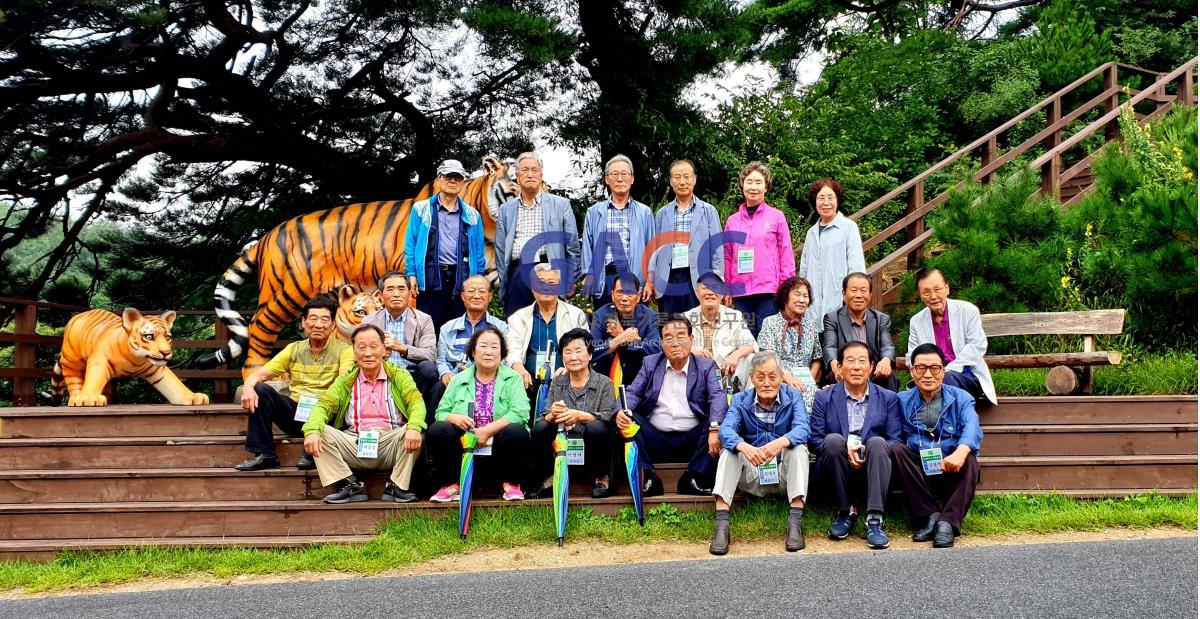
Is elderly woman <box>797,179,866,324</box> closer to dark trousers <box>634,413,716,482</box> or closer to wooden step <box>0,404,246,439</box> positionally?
dark trousers <box>634,413,716,482</box>

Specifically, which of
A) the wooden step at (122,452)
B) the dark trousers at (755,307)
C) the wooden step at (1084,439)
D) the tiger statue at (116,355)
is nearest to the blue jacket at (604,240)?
the dark trousers at (755,307)

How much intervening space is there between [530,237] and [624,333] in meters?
1.18

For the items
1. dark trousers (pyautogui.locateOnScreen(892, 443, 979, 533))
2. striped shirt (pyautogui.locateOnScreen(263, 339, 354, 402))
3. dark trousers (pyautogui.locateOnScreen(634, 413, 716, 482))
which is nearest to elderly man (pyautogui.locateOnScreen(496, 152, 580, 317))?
striped shirt (pyautogui.locateOnScreen(263, 339, 354, 402))

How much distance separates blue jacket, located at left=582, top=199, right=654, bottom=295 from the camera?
654 cm

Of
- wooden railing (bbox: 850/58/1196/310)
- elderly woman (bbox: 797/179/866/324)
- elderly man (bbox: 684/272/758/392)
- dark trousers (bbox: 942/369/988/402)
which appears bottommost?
dark trousers (bbox: 942/369/988/402)

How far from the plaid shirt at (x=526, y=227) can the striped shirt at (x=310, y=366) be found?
1379 millimetres

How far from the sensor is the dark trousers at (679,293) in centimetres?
657

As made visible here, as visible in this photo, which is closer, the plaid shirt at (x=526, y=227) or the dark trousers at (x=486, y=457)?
the dark trousers at (x=486, y=457)

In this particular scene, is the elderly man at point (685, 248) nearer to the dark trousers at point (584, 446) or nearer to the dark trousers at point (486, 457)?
the dark trousers at point (584, 446)

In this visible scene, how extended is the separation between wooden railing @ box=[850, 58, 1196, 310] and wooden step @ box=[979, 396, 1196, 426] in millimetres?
1877

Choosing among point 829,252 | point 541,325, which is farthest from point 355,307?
point 829,252

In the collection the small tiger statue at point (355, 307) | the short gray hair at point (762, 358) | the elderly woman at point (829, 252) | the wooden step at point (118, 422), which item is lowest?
the wooden step at point (118, 422)

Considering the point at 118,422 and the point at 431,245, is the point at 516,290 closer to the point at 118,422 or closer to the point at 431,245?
the point at 431,245

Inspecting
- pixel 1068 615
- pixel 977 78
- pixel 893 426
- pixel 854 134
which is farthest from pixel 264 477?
pixel 977 78
